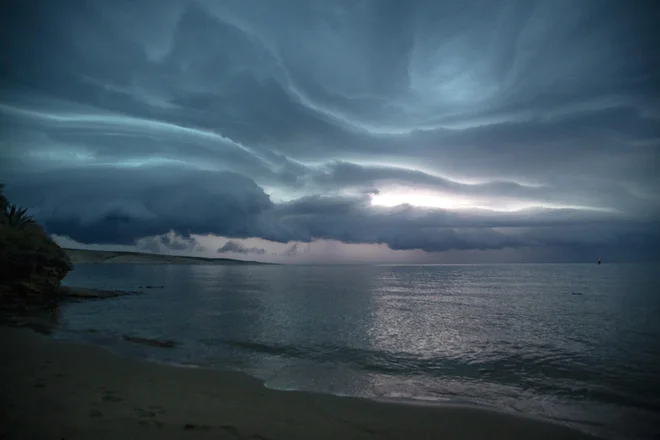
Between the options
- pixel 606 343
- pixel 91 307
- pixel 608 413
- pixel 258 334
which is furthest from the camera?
pixel 91 307

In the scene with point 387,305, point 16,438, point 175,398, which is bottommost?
point 387,305

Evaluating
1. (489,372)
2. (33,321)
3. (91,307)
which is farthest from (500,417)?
(91,307)

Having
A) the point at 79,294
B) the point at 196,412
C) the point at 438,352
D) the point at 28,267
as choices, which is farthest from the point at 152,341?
the point at 79,294

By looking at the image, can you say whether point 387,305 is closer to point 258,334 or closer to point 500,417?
point 258,334

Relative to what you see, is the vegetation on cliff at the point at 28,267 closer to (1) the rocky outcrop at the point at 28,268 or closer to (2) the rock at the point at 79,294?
(1) the rocky outcrop at the point at 28,268

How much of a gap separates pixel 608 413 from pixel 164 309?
4523 centimetres

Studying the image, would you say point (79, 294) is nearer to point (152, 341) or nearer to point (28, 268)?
point (28, 268)

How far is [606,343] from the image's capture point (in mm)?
26594

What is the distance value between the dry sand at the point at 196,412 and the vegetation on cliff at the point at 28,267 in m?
28.6

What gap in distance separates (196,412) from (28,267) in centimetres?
4106

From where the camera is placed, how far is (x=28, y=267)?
3853 cm

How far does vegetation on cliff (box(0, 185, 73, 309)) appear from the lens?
36.7 m

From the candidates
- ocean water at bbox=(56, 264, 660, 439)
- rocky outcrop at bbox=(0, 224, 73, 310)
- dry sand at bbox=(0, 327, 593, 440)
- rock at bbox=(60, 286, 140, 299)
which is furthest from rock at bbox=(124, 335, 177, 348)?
rock at bbox=(60, 286, 140, 299)

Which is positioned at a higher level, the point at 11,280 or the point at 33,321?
the point at 11,280
